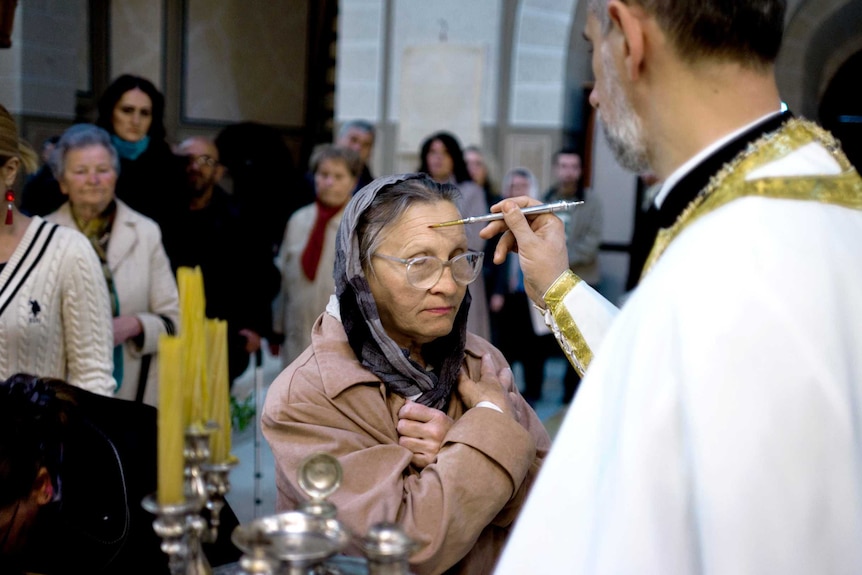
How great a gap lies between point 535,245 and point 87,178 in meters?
2.34

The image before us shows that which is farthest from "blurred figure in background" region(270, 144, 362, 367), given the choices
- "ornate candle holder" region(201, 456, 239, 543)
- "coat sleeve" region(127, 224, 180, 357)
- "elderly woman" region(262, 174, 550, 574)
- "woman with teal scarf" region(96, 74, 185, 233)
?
"ornate candle holder" region(201, 456, 239, 543)

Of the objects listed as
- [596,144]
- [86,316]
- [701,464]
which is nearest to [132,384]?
[86,316]

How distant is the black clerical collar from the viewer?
1422 millimetres

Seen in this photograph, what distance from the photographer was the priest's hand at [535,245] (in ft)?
7.14

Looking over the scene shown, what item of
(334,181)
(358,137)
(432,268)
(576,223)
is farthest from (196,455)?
(576,223)

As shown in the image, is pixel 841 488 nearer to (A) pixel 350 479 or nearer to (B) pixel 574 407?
(B) pixel 574 407

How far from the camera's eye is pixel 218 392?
4.64ft

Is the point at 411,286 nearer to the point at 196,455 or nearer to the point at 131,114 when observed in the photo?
the point at 196,455

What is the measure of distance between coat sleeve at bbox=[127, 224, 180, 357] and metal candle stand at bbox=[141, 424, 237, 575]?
2.55m

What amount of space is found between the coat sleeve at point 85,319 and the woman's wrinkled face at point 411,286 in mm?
1123

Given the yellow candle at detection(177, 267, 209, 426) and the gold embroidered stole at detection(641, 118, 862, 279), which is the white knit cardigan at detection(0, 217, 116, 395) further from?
the gold embroidered stole at detection(641, 118, 862, 279)

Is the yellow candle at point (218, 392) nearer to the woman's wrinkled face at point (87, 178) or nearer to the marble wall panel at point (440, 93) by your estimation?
the woman's wrinkled face at point (87, 178)

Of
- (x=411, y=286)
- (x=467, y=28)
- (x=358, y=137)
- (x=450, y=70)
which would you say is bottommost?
(x=411, y=286)

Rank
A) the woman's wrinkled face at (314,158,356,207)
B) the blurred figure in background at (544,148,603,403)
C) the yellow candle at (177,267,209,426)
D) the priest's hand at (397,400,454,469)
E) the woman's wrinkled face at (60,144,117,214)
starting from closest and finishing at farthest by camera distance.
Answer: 1. the yellow candle at (177,267,209,426)
2. the priest's hand at (397,400,454,469)
3. the woman's wrinkled face at (60,144,117,214)
4. the woman's wrinkled face at (314,158,356,207)
5. the blurred figure in background at (544,148,603,403)
